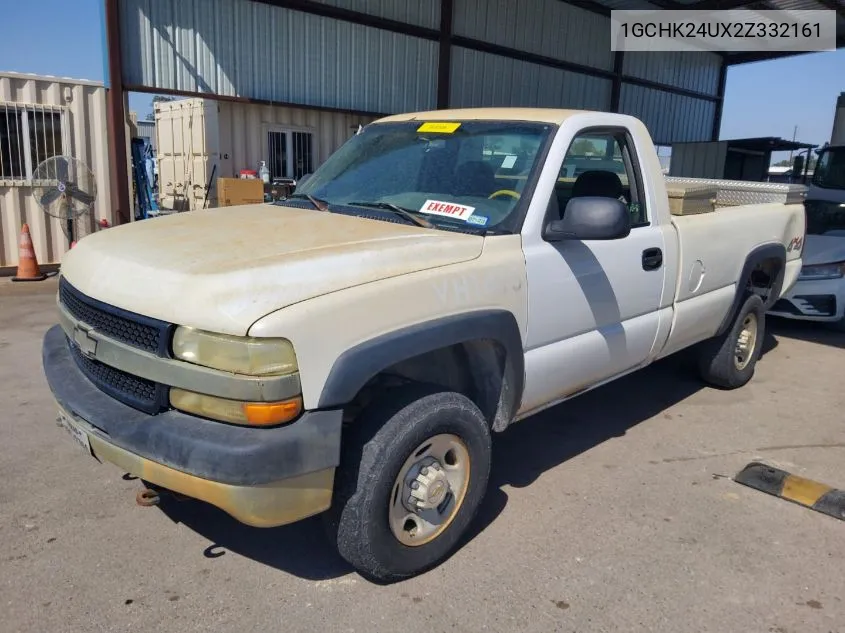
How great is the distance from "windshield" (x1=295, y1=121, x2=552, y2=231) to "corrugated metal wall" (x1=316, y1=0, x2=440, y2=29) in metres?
9.48

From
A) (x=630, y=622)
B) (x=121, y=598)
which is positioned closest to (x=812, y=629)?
(x=630, y=622)

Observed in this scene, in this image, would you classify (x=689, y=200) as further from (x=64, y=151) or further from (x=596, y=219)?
(x=64, y=151)

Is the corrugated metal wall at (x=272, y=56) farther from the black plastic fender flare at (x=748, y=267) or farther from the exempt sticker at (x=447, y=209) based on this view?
the black plastic fender flare at (x=748, y=267)

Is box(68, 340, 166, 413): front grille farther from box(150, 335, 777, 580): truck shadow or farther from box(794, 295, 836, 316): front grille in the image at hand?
box(794, 295, 836, 316): front grille

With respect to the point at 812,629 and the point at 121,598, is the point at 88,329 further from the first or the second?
the point at 812,629

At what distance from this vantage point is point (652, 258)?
4.07 meters

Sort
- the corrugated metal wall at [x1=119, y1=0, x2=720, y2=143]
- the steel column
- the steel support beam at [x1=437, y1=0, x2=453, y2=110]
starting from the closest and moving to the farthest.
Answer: the corrugated metal wall at [x1=119, y1=0, x2=720, y2=143] < the steel support beam at [x1=437, y1=0, x2=453, y2=110] < the steel column

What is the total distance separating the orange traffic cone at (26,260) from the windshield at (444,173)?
671cm

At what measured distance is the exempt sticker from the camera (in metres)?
3.39

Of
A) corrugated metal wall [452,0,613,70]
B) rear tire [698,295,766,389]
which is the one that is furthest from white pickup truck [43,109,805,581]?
corrugated metal wall [452,0,613,70]

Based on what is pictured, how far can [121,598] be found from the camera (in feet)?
9.37

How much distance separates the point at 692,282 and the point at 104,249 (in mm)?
3442

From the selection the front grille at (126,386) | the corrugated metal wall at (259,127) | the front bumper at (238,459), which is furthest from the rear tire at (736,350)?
the corrugated metal wall at (259,127)

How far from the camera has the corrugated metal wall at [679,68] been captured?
19.0 meters
